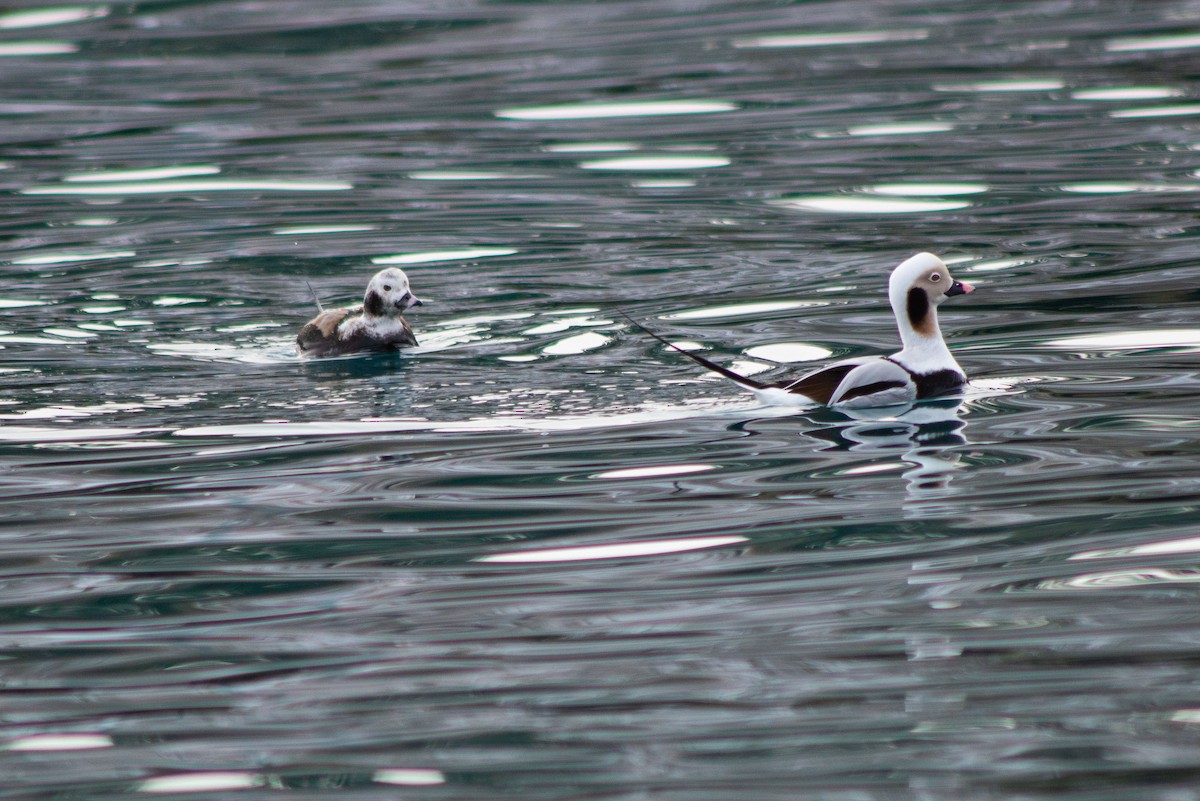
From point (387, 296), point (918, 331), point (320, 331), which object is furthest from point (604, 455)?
point (320, 331)

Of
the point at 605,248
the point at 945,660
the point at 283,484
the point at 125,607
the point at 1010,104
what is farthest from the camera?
the point at 1010,104

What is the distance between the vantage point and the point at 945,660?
15.5 feet

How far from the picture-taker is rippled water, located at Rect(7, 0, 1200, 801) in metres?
4.41

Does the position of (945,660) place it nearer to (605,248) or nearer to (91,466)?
(91,466)

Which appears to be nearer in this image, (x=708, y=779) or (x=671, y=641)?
(x=708, y=779)

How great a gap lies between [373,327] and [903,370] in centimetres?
302

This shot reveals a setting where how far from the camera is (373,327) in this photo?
9.34 meters

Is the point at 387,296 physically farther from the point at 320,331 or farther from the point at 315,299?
the point at 315,299

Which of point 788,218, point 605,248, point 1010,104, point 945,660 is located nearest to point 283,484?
point 945,660

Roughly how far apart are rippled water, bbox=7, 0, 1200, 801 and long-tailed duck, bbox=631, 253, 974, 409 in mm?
125

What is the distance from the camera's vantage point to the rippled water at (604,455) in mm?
4406

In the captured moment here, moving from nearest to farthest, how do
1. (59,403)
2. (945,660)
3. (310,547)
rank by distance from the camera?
(945,660), (310,547), (59,403)

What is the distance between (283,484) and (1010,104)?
33.3ft

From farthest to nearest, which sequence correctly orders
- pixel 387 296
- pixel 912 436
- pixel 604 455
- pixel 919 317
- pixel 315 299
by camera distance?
1. pixel 315 299
2. pixel 387 296
3. pixel 919 317
4. pixel 912 436
5. pixel 604 455
